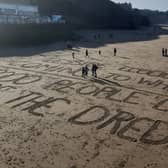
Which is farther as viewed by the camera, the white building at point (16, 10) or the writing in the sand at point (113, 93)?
the white building at point (16, 10)

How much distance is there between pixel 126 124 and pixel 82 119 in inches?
90.8

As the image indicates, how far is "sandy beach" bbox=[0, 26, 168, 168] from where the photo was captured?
10.4 m

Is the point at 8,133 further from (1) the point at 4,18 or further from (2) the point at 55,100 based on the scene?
(1) the point at 4,18

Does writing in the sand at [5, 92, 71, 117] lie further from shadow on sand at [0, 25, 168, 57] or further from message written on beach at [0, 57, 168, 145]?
shadow on sand at [0, 25, 168, 57]

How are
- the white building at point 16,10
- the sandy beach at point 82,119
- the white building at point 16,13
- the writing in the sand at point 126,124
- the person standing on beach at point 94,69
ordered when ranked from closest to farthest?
the sandy beach at point 82,119 < the writing in the sand at point 126,124 < the person standing on beach at point 94,69 < the white building at point 16,13 < the white building at point 16,10

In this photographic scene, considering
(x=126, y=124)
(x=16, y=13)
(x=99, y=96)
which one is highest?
(x=16, y=13)

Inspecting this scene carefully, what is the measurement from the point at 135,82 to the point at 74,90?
5.41 metres

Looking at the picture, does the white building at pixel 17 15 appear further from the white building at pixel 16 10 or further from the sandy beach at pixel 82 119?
the sandy beach at pixel 82 119

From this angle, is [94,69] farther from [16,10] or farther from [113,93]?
[16,10]

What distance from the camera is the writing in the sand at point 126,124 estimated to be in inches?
467

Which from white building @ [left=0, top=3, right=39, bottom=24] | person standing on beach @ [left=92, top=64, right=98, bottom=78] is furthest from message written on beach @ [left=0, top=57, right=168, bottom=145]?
white building @ [left=0, top=3, right=39, bottom=24]

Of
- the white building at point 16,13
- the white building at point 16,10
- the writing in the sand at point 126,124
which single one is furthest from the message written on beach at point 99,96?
the white building at point 16,10

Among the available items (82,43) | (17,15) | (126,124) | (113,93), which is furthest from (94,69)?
(17,15)

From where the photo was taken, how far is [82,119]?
13.7 meters
